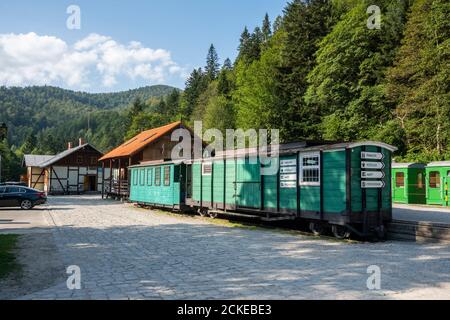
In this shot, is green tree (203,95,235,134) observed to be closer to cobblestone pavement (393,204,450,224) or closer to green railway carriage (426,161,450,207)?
green railway carriage (426,161,450,207)

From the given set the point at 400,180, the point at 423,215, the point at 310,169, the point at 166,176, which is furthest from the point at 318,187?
the point at 400,180

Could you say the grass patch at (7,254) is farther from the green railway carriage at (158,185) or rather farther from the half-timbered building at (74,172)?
the half-timbered building at (74,172)

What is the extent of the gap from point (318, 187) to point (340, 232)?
1.47 metres

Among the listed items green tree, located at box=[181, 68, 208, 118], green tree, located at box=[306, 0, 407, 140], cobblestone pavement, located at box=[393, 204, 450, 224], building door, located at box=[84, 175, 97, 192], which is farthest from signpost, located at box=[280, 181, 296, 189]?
green tree, located at box=[181, 68, 208, 118]

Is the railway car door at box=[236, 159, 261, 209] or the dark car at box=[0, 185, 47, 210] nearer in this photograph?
the railway car door at box=[236, 159, 261, 209]

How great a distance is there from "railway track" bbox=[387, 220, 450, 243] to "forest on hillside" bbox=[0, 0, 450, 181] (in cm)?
1915

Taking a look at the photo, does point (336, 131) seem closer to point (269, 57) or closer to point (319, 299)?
point (269, 57)

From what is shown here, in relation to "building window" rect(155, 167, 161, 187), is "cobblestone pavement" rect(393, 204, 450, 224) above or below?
below

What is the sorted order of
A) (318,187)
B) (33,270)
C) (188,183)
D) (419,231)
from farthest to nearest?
1. (188,183)
2. (318,187)
3. (419,231)
4. (33,270)

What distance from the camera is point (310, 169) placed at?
12.5 m

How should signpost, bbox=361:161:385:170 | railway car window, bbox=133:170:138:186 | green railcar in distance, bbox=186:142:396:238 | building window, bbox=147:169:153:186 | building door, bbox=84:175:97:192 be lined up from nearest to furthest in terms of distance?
green railcar in distance, bbox=186:142:396:238 → signpost, bbox=361:161:385:170 → building window, bbox=147:169:153:186 → railway car window, bbox=133:170:138:186 → building door, bbox=84:175:97:192

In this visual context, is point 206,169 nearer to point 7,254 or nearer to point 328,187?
point 328,187

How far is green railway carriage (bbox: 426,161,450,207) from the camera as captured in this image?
20.9m

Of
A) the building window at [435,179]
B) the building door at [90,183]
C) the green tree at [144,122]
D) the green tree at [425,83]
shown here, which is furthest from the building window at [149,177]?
the green tree at [144,122]
